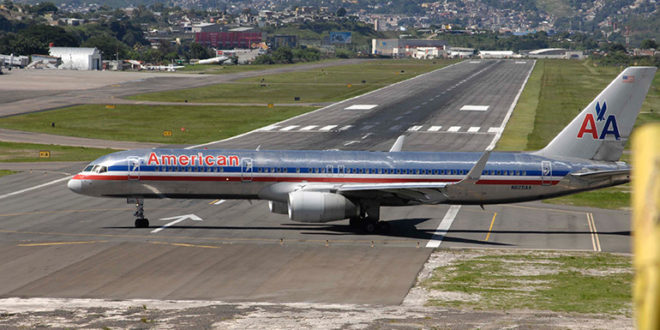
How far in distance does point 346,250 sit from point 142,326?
Result: 16.8 m

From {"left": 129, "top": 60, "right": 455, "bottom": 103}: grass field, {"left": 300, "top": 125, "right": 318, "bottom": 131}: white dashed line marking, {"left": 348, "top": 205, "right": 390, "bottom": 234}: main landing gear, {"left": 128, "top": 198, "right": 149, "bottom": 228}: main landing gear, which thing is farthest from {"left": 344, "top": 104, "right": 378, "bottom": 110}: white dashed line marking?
{"left": 128, "top": 198, "right": 149, "bottom": 228}: main landing gear

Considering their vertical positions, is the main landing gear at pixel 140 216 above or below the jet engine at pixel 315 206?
below

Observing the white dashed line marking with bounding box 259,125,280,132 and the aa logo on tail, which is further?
the white dashed line marking with bounding box 259,125,280,132

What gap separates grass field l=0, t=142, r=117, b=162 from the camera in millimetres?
75062

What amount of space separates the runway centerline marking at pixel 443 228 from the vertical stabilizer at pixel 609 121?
768cm

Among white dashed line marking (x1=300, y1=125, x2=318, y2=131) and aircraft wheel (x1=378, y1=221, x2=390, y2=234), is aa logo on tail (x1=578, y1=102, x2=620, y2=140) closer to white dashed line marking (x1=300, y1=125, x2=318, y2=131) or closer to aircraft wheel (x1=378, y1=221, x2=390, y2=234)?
aircraft wheel (x1=378, y1=221, x2=390, y2=234)

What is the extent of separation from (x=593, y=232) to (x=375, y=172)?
13990 mm

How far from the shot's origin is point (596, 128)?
4503 cm

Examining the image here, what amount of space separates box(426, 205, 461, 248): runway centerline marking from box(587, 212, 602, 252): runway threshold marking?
8.39 meters

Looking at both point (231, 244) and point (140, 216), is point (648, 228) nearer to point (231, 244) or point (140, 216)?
point (231, 244)

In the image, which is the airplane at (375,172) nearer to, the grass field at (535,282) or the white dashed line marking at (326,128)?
the grass field at (535,282)

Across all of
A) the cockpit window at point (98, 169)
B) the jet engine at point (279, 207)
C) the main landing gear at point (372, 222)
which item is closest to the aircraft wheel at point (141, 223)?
the cockpit window at point (98, 169)

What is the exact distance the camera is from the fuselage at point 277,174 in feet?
146

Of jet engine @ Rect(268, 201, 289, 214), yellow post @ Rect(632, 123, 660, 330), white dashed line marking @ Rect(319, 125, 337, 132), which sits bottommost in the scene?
white dashed line marking @ Rect(319, 125, 337, 132)
